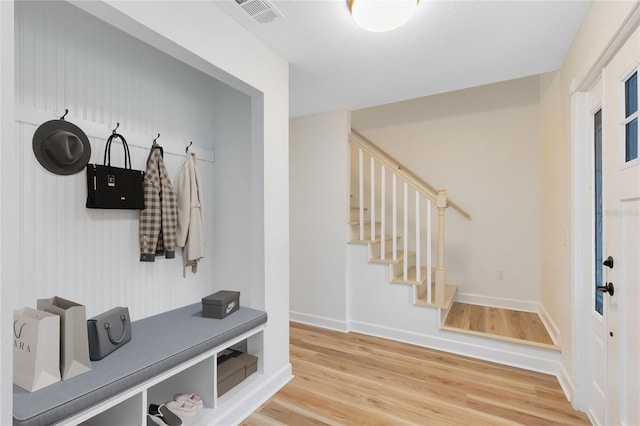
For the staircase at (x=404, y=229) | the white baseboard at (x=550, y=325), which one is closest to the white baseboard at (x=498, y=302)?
the white baseboard at (x=550, y=325)

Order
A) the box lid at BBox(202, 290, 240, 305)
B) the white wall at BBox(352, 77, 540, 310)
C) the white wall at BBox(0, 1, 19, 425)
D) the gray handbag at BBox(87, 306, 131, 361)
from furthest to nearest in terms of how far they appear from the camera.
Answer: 1. the white wall at BBox(352, 77, 540, 310)
2. the box lid at BBox(202, 290, 240, 305)
3. the gray handbag at BBox(87, 306, 131, 361)
4. the white wall at BBox(0, 1, 19, 425)

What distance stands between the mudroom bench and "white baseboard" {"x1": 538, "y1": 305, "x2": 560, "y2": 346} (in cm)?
235

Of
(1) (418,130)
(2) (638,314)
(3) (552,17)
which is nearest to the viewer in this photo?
(2) (638,314)

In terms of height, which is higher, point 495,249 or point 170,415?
point 495,249

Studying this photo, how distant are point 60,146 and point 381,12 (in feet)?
5.79

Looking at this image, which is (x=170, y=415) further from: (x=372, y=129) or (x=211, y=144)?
(x=372, y=129)

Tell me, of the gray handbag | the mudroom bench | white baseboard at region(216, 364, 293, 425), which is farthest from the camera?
white baseboard at region(216, 364, 293, 425)

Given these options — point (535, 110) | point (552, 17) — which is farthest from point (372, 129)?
point (552, 17)

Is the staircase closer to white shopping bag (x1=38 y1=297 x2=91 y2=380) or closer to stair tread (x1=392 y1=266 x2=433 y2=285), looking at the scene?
stair tread (x1=392 y1=266 x2=433 y2=285)

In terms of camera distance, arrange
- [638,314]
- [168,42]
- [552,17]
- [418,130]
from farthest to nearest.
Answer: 1. [418,130]
2. [552,17]
3. [168,42]
4. [638,314]

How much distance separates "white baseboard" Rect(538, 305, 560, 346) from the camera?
247 centimetres

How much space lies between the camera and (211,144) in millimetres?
2559

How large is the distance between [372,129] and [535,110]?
182 cm

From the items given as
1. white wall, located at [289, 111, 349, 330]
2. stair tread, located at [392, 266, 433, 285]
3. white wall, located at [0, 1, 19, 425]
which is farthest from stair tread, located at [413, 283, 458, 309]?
white wall, located at [0, 1, 19, 425]
